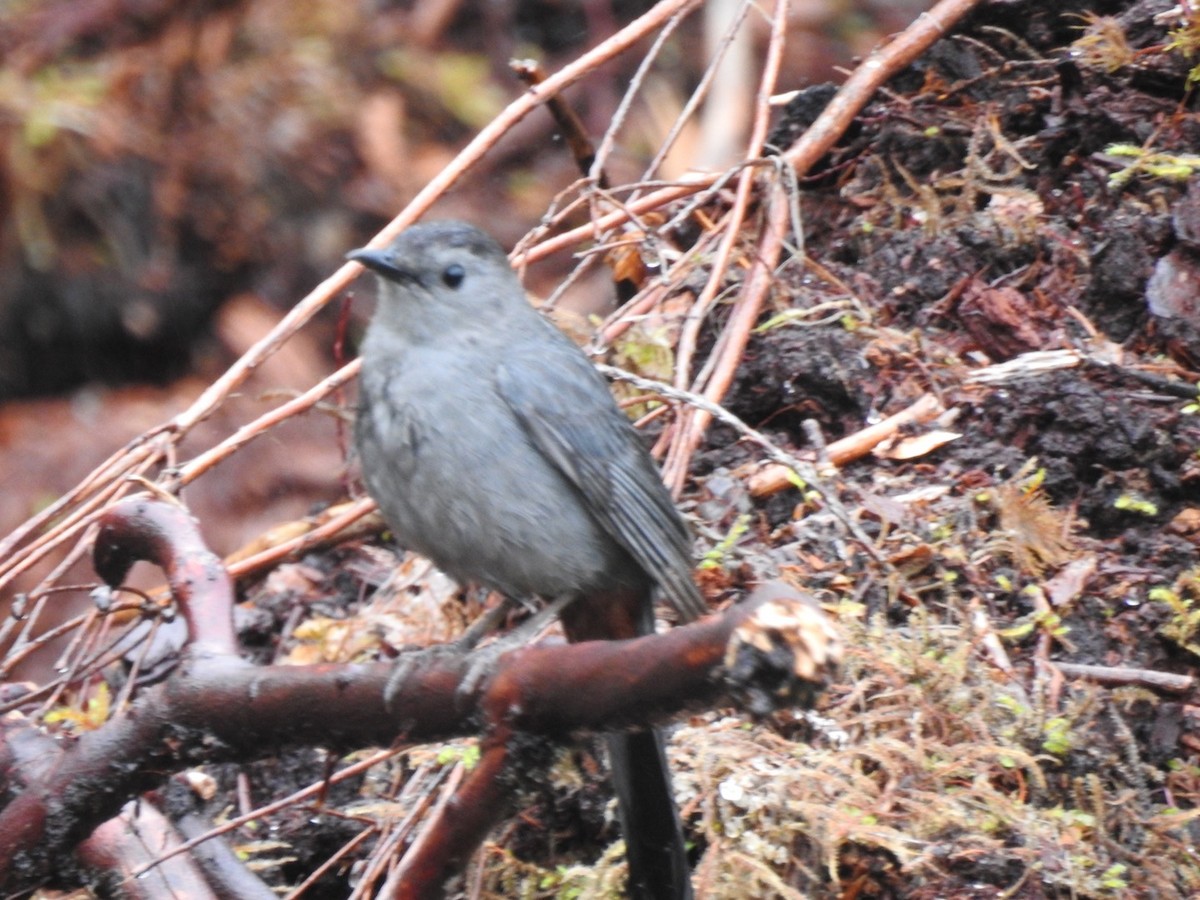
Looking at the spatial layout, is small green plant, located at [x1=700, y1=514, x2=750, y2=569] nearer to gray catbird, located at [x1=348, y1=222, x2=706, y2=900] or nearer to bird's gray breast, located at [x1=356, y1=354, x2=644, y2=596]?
gray catbird, located at [x1=348, y1=222, x2=706, y2=900]

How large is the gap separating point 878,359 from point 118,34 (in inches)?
177

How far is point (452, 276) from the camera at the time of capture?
353 centimetres

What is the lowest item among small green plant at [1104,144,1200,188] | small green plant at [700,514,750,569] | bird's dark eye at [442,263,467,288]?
small green plant at [700,514,750,569]

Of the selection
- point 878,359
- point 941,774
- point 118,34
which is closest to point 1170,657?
point 941,774

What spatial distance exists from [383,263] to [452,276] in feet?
0.56

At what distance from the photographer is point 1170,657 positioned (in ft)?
11.3

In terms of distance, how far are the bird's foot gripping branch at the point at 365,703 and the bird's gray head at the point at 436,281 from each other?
69cm

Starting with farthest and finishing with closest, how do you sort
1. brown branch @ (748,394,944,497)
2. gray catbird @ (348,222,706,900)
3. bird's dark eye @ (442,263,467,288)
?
1. brown branch @ (748,394,944,497)
2. bird's dark eye @ (442,263,467,288)
3. gray catbird @ (348,222,706,900)

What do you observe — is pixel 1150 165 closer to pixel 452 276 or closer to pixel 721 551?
pixel 721 551

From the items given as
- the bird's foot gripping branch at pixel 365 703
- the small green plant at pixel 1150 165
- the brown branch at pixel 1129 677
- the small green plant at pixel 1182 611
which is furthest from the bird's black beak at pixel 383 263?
the small green plant at pixel 1150 165

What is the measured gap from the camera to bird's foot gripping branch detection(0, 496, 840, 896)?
2018 mm

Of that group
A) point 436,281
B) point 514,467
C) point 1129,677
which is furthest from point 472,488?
point 1129,677

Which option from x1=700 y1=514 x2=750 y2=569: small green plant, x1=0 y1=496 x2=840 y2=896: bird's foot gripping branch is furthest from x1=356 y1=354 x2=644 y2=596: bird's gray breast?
x1=700 y1=514 x2=750 y2=569: small green plant

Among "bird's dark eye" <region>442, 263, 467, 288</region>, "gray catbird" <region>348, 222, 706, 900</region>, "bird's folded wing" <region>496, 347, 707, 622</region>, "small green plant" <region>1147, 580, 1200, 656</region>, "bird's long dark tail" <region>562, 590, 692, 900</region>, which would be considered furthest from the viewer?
"bird's dark eye" <region>442, 263, 467, 288</region>
